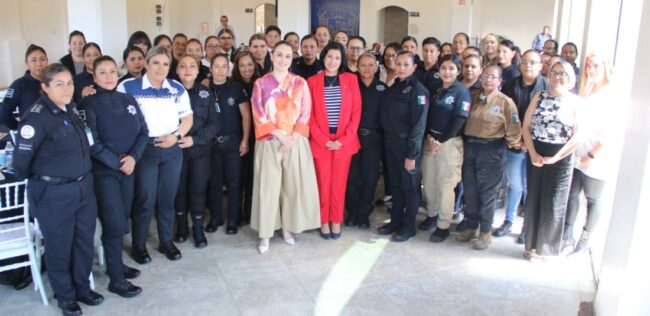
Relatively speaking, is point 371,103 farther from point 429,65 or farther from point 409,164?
point 429,65

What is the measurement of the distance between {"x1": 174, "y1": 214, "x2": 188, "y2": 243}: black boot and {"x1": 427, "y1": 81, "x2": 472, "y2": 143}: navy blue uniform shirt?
6.95ft

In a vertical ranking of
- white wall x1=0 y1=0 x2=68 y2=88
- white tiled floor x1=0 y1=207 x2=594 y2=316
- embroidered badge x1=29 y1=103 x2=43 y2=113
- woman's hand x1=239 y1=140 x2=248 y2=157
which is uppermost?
white wall x1=0 y1=0 x2=68 y2=88

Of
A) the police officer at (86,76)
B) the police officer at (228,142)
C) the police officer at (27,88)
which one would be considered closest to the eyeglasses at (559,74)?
the police officer at (228,142)

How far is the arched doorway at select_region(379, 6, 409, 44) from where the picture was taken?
17.0 metres

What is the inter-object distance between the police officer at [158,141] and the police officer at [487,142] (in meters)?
2.16

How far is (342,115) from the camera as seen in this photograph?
423 cm

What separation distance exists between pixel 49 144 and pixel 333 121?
2.08 metres

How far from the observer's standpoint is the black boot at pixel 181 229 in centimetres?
432

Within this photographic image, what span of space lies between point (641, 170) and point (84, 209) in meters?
2.95

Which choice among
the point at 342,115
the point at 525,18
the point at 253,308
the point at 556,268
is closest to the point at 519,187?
the point at 556,268

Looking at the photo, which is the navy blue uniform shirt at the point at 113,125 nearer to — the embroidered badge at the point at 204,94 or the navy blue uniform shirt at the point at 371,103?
the embroidered badge at the point at 204,94

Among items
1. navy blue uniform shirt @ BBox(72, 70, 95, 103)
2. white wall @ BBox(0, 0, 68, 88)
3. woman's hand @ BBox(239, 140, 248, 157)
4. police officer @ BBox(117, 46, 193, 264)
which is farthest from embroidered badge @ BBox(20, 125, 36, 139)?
white wall @ BBox(0, 0, 68, 88)

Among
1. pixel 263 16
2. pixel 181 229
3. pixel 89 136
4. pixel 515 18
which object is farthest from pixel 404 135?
pixel 515 18

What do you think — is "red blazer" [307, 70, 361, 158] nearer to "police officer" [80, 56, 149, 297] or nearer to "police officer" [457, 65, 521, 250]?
"police officer" [457, 65, 521, 250]
